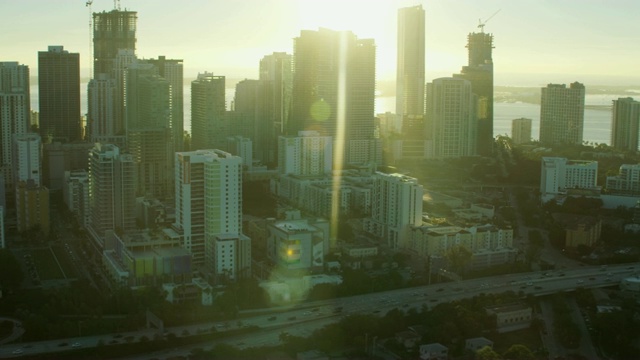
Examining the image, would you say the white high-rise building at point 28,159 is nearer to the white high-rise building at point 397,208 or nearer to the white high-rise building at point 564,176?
the white high-rise building at point 397,208

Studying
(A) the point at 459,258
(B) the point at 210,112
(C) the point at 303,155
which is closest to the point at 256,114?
(B) the point at 210,112

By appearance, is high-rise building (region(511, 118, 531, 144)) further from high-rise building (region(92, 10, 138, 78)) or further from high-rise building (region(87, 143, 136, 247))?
high-rise building (region(87, 143, 136, 247))

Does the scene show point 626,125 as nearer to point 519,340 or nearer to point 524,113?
point 524,113

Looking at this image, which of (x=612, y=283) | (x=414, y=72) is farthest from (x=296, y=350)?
(x=414, y=72)

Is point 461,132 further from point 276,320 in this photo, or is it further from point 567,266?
point 276,320

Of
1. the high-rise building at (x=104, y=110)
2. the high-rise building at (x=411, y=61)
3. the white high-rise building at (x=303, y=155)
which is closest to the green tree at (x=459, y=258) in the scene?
the white high-rise building at (x=303, y=155)

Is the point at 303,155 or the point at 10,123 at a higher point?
the point at 10,123
